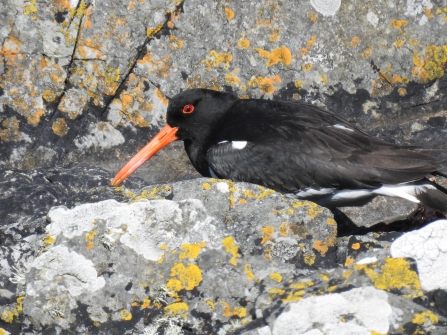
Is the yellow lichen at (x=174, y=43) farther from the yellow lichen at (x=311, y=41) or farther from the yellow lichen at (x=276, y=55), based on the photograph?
the yellow lichen at (x=311, y=41)

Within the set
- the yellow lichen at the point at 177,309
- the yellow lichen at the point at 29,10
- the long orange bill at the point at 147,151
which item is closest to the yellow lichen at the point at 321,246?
the yellow lichen at the point at 177,309

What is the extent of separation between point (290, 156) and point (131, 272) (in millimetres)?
1726

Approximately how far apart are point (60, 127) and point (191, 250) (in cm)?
228

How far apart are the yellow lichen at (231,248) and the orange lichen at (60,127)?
7.53 ft

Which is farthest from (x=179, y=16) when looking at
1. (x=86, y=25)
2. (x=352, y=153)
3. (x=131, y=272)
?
(x=131, y=272)

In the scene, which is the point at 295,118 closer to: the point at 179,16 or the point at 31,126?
the point at 179,16

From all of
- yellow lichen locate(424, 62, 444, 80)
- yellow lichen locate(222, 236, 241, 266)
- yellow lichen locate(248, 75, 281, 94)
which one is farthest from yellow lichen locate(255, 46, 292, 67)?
yellow lichen locate(222, 236, 241, 266)

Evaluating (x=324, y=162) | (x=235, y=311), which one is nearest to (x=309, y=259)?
(x=235, y=311)

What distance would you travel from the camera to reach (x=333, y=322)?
2781 millimetres

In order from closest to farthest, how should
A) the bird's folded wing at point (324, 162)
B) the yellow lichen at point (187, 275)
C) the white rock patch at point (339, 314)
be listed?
the white rock patch at point (339, 314) → the yellow lichen at point (187, 275) → the bird's folded wing at point (324, 162)

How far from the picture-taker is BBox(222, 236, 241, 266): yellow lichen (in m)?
3.38

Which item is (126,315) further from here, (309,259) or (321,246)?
(321,246)

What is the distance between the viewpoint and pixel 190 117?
5.34 meters

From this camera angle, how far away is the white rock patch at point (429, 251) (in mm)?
2936
